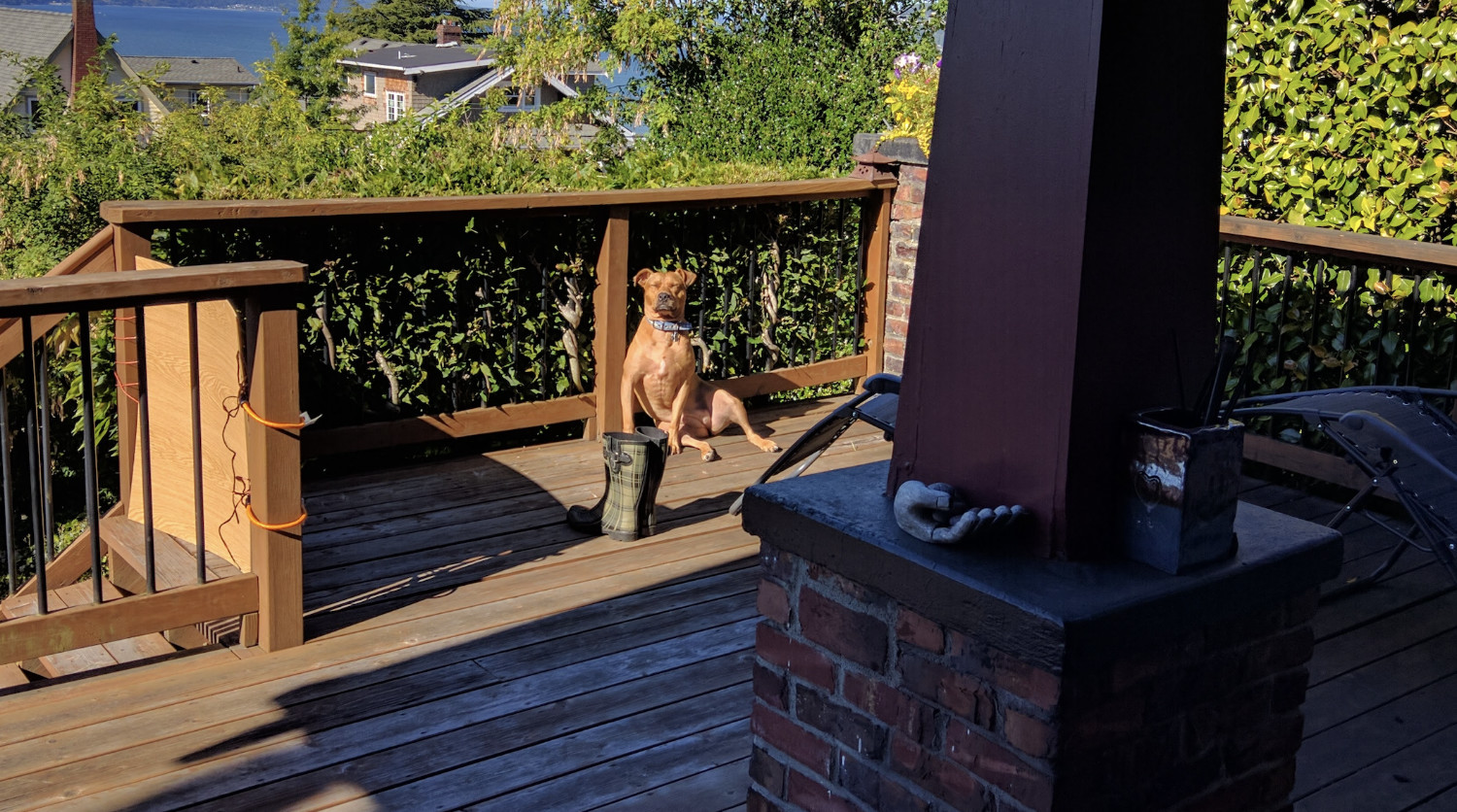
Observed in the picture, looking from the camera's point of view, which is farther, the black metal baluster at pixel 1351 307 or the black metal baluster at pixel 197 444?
the black metal baluster at pixel 1351 307

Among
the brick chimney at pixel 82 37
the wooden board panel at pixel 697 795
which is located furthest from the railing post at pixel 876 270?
the brick chimney at pixel 82 37

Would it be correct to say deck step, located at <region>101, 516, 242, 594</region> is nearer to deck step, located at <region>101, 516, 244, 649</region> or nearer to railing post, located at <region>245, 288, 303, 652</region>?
deck step, located at <region>101, 516, 244, 649</region>

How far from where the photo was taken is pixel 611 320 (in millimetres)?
5285

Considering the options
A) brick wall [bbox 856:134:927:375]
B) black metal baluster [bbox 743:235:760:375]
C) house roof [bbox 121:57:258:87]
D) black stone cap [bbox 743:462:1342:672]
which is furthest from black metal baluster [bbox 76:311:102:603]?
house roof [bbox 121:57:258:87]

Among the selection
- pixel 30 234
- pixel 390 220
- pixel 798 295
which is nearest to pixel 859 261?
pixel 798 295

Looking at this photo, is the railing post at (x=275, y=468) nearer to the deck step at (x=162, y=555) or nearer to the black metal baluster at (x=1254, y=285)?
the deck step at (x=162, y=555)

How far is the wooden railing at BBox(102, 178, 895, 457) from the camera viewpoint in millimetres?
4188

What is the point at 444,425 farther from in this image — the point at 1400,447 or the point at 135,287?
the point at 1400,447

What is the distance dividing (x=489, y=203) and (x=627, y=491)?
4.52 ft

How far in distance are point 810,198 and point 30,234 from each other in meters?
8.10

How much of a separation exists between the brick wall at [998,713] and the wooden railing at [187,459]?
5.50 ft

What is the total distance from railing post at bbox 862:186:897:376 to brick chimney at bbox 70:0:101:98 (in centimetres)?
4053

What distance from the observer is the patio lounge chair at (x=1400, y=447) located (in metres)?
3.37

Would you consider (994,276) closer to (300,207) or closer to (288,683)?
(288,683)
